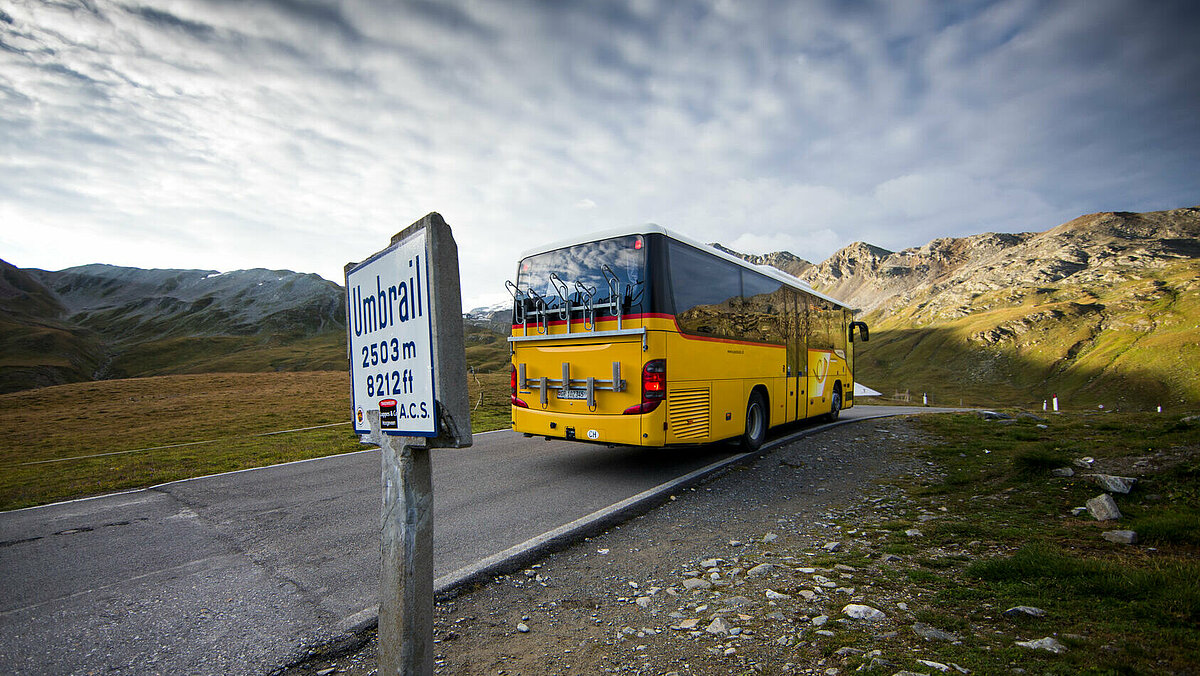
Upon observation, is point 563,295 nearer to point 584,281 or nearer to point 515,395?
point 584,281

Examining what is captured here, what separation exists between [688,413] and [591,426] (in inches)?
64.7

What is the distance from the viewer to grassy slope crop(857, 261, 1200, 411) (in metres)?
88.8

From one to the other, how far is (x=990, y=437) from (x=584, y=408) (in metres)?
8.83

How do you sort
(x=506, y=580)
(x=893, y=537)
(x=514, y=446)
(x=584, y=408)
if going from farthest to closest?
(x=514, y=446) < (x=584, y=408) < (x=893, y=537) < (x=506, y=580)

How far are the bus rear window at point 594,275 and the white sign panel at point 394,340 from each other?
5375mm

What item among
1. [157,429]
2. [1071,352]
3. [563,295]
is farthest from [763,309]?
[1071,352]

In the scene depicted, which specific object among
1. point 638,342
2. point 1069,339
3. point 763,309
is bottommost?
point 1069,339

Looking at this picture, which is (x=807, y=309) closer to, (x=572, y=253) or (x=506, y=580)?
(x=572, y=253)

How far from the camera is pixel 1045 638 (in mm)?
2971

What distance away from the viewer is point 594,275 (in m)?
8.67

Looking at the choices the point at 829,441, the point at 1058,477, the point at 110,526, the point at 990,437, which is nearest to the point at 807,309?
the point at 829,441

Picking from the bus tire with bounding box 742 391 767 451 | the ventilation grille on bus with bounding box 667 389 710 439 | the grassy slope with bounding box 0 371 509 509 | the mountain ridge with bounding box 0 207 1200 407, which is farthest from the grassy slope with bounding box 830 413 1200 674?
the mountain ridge with bounding box 0 207 1200 407

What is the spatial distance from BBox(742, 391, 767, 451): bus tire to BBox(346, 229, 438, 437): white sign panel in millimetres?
8620

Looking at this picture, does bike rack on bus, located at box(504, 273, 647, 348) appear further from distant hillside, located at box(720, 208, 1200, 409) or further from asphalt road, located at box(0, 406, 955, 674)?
distant hillside, located at box(720, 208, 1200, 409)
